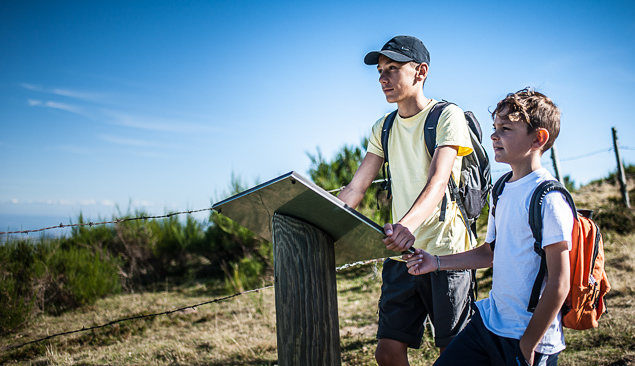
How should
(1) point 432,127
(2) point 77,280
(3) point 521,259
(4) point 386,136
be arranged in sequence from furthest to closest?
(2) point 77,280
(4) point 386,136
(1) point 432,127
(3) point 521,259

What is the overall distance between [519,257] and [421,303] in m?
0.83

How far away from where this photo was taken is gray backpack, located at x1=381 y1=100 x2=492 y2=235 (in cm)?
221

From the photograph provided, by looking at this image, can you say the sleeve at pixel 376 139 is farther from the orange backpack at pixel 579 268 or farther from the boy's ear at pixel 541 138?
the orange backpack at pixel 579 268

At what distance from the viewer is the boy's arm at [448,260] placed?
1.91 meters

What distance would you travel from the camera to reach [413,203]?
6.84 ft

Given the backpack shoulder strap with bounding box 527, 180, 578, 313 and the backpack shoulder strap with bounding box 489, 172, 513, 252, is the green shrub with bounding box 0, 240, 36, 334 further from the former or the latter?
the backpack shoulder strap with bounding box 527, 180, 578, 313

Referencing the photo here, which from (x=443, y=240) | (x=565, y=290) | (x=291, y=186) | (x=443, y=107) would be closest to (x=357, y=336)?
(x=443, y=240)

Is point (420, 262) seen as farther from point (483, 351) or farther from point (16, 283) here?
point (16, 283)

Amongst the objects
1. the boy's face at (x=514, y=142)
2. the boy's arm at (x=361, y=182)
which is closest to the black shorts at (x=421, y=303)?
the boy's arm at (x=361, y=182)

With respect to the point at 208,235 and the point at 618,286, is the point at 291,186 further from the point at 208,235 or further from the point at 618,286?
the point at 208,235

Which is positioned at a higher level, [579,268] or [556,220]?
[556,220]

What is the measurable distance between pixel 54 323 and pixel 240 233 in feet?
9.94

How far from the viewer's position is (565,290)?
1.44 metres

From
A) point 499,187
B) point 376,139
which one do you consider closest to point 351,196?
point 376,139
